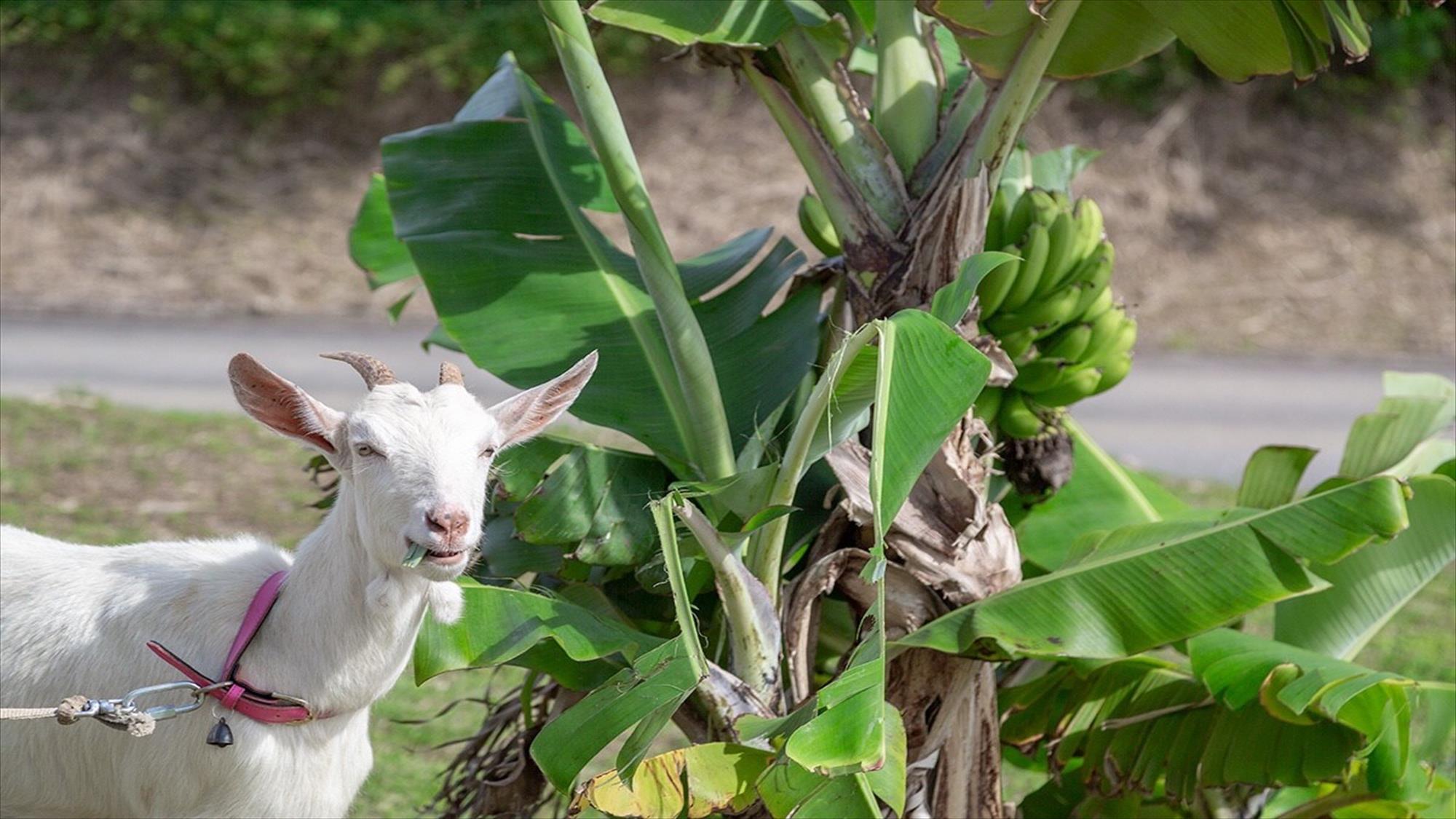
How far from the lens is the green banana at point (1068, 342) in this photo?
413 cm

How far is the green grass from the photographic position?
590cm

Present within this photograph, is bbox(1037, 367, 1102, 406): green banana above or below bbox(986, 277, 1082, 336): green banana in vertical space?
below

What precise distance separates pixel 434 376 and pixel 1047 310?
812 cm

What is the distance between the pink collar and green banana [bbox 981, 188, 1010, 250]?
90.4 inches

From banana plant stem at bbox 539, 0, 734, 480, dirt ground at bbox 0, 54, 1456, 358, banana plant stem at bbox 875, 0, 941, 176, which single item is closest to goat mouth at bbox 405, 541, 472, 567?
banana plant stem at bbox 539, 0, 734, 480

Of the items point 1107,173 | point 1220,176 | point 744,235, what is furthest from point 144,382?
point 1220,176

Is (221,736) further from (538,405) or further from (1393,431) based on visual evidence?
(1393,431)

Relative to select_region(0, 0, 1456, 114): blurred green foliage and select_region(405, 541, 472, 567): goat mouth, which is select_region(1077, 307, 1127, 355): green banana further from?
select_region(0, 0, 1456, 114): blurred green foliage

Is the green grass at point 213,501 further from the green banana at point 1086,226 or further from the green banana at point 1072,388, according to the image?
the green banana at point 1086,226

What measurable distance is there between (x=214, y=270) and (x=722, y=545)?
12.3 metres

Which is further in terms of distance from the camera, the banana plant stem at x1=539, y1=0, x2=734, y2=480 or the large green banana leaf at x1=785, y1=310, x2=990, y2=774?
the banana plant stem at x1=539, y1=0, x2=734, y2=480

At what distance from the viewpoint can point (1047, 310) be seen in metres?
4.05

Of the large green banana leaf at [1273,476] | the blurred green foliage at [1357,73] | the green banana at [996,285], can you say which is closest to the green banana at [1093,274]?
the green banana at [996,285]

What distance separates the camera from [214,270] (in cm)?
1440
